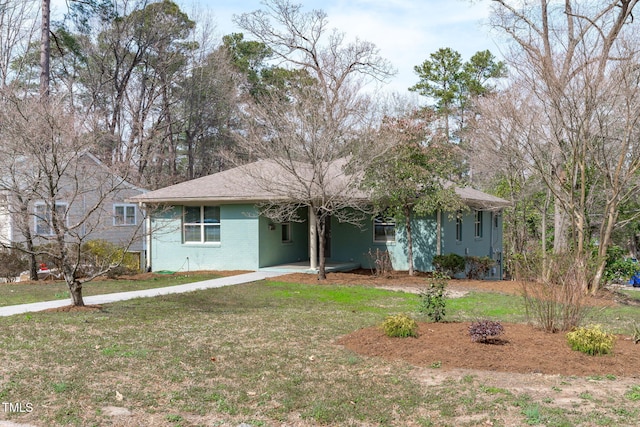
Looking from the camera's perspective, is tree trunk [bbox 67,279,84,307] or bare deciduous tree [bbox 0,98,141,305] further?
tree trunk [bbox 67,279,84,307]

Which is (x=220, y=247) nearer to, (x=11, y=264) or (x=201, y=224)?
(x=201, y=224)

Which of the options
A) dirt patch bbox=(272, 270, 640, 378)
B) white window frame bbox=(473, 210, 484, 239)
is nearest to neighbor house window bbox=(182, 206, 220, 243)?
white window frame bbox=(473, 210, 484, 239)

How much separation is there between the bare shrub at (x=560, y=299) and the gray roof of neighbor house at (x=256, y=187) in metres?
8.42

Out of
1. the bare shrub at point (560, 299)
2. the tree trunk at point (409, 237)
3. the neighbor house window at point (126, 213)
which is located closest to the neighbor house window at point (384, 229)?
the tree trunk at point (409, 237)

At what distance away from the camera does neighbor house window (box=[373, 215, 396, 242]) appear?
61.7 feet

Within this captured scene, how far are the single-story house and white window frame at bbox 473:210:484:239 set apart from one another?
66.3 inches

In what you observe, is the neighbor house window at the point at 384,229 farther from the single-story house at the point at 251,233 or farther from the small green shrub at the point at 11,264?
the small green shrub at the point at 11,264

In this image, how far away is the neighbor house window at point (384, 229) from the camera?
18812mm

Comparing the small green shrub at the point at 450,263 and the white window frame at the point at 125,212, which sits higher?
the white window frame at the point at 125,212

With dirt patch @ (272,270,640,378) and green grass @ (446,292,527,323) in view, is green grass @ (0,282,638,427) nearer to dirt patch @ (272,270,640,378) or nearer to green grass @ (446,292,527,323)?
dirt patch @ (272,270,640,378)

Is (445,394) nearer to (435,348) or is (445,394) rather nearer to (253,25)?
(435,348)

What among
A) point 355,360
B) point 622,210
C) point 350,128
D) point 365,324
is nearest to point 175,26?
point 350,128

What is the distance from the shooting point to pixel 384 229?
18.9 meters

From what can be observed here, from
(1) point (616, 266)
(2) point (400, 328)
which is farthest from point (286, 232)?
(2) point (400, 328)
